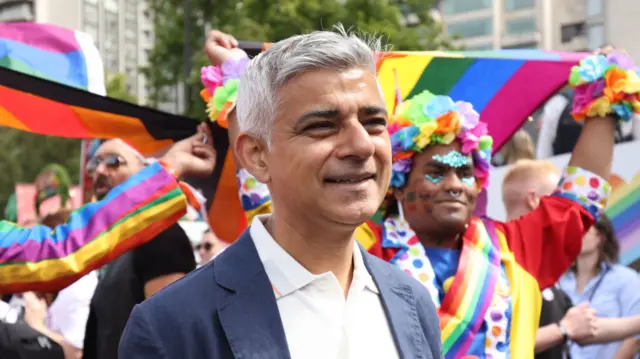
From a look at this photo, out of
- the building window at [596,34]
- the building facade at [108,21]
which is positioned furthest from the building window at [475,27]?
the building window at [596,34]

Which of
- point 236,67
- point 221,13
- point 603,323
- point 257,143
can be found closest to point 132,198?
point 236,67

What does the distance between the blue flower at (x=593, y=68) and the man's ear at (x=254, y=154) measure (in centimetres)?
191

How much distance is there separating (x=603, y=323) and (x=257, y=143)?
8.96ft

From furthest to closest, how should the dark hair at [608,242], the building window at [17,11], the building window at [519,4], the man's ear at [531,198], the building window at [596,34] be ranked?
the building window at [519,4] → the building window at [17,11] → the building window at [596,34] → the dark hair at [608,242] → the man's ear at [531,198]

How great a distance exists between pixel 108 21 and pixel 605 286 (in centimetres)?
5238

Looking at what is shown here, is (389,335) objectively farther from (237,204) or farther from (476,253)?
(237,204)

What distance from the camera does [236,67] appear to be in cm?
378

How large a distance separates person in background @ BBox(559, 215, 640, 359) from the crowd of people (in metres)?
0.01

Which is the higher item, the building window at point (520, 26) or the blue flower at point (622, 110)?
the blue flower at point (622, 110)

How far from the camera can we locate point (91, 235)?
11.0 feet

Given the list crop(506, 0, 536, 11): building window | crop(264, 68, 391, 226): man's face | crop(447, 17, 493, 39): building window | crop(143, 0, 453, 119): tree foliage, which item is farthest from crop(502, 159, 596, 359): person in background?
crop(506, 0, 536, 11): building window

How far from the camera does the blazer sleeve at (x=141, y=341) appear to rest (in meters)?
2.00

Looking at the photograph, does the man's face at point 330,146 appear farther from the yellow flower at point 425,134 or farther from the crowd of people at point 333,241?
the yellow flower at point 425,134

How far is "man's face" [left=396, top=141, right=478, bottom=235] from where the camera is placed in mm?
3510
